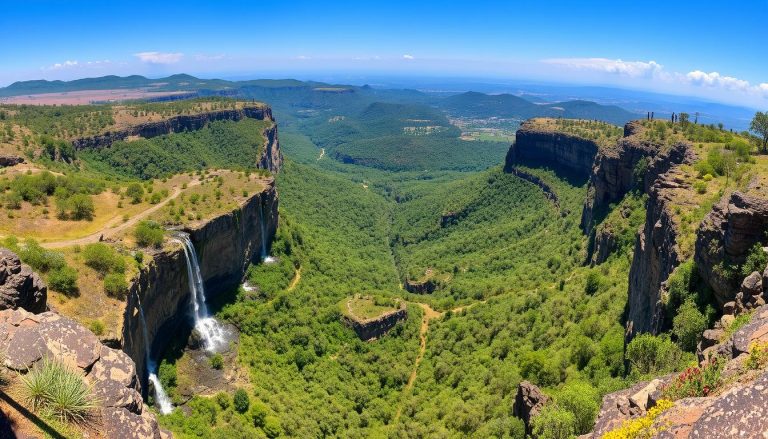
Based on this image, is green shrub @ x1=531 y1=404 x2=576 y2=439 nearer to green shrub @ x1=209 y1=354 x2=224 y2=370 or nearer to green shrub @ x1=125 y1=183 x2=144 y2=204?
green shrub @ x1=209 y1=354 x2=224 y2=370

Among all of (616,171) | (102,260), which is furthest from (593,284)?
(102,260)

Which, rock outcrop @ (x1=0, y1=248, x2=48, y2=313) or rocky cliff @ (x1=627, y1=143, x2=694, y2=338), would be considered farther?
rocky cliff @ (x1=627, y1=143, x2=694, y2=338)

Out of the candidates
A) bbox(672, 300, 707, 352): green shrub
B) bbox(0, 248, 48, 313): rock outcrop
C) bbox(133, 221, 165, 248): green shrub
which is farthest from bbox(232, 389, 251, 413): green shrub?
bbox(672, 300, 707, 352): green shrub

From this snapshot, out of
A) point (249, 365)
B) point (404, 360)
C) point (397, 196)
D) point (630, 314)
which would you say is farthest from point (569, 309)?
point (397, 196)

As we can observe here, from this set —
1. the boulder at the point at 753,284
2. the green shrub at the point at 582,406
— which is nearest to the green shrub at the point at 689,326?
the boulder at the point at 753,284

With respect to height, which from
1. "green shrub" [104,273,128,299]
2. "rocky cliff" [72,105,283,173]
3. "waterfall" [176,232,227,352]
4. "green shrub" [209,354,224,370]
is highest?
"rocky cliff" [72,105,283,173]

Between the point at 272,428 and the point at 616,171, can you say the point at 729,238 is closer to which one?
the point at 272,428
